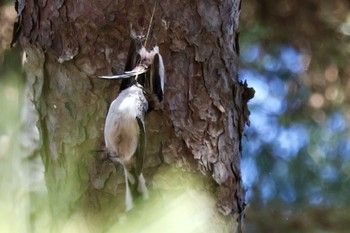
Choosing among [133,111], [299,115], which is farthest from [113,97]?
[299,115]

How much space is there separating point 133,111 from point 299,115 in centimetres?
194

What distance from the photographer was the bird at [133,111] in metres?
0.82

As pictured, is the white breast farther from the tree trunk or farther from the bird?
the tree trunk

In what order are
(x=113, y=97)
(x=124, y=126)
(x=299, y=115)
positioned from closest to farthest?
(x=124, y=126) < (x=113, y=97) < (x=299, y=115)

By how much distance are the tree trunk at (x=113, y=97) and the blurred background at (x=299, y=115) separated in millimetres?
1295

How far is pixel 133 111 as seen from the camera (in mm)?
831

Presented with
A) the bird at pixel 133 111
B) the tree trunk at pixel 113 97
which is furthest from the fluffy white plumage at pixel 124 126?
the tree trunk at pixel 113 97

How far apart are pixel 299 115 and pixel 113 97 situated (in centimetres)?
167

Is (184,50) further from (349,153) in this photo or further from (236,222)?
(349,153)

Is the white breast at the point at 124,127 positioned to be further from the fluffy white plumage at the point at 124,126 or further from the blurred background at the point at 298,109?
the blurred background at the point at 298,109

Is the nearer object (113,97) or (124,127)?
(124,127)

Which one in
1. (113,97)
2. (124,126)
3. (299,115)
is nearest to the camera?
(124,126)

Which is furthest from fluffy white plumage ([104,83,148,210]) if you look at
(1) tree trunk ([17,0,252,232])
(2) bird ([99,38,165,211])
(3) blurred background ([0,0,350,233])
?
(3) blurred background ([0,0,350,233])

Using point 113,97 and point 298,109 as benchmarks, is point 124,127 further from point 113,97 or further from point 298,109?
point 298,109
